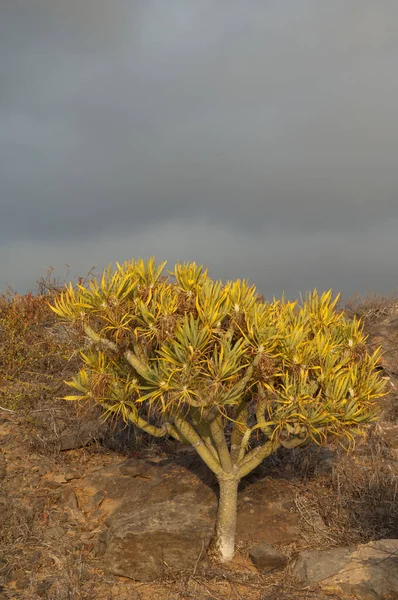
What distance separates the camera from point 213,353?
6945mm

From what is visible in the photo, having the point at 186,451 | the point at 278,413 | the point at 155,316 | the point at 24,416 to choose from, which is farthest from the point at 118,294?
the point at 24,416

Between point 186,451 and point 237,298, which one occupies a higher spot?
point 237,298

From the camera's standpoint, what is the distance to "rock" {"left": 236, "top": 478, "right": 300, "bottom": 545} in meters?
7.73

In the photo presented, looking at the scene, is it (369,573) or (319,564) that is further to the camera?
(319,564)

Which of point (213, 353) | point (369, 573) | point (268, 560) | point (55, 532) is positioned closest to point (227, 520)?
point (268, 560)

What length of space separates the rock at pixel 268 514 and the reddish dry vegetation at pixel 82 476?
14 centimetres

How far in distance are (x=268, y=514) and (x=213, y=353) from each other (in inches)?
107

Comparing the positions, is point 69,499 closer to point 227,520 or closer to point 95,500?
point 95,500

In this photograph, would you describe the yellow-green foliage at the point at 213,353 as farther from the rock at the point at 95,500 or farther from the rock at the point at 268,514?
the rock at the point at 95,500

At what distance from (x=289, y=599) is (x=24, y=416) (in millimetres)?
6574

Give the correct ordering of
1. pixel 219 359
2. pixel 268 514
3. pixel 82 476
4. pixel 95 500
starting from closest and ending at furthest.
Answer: pixel 219 359 → pixel 268 514 → pixel 95 500 → pixel 82 476

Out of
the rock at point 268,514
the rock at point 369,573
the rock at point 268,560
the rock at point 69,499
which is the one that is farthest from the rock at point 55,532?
the rock at point 369,573

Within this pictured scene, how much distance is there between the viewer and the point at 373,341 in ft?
47.5

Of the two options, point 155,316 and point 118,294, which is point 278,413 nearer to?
point 155,316
